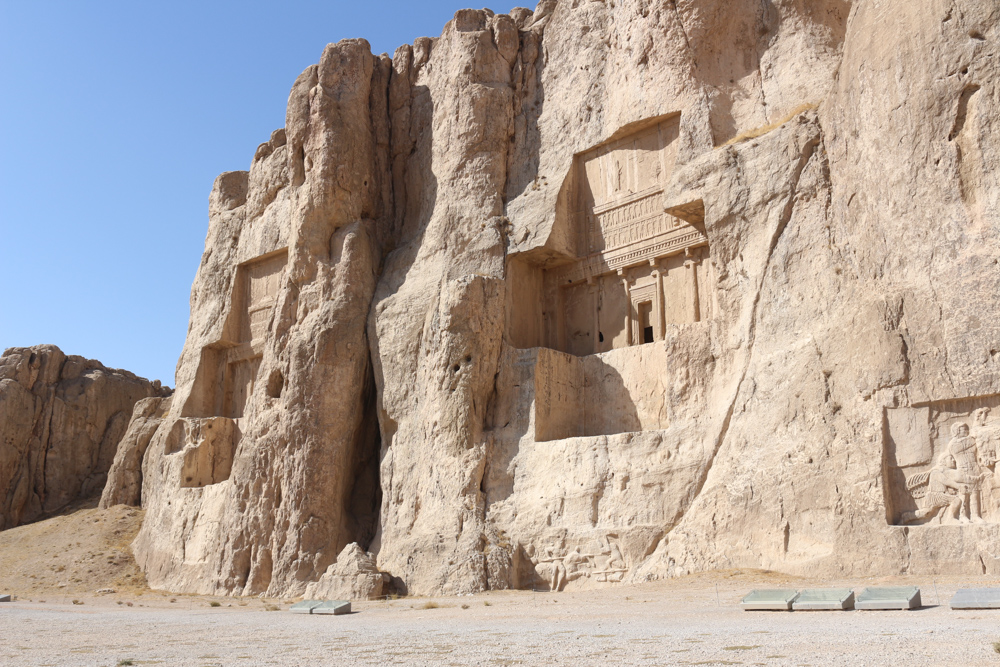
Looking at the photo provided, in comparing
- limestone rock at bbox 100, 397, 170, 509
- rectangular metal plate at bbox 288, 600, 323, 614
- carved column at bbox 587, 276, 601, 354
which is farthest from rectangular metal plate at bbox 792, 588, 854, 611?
limestone rock at bbox 100, 397, 170, 509

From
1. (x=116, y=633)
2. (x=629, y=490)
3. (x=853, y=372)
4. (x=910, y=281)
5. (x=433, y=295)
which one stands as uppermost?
(x=433, y=295)

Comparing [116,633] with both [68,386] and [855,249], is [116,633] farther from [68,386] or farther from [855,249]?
[68,386]

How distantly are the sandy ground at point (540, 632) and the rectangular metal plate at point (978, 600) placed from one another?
15 cm

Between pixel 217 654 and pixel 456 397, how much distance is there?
10470 mm

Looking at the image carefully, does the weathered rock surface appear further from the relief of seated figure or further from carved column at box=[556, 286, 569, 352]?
the relief of seated figure

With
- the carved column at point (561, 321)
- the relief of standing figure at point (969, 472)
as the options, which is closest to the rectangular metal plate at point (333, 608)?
the carved column at point (561, 321)

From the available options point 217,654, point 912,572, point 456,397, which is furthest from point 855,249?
point 217,654

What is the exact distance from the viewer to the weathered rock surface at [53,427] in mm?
33094

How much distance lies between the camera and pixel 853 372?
13797 mm

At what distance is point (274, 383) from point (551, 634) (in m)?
15.3

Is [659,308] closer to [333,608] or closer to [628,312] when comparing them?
[628,312]

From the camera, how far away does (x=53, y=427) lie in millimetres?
34188

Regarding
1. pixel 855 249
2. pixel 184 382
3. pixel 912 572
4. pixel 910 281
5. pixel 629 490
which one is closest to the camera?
pixel 912 572

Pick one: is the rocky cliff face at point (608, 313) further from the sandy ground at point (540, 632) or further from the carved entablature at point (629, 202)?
the sandy ground at point (540, 632)
